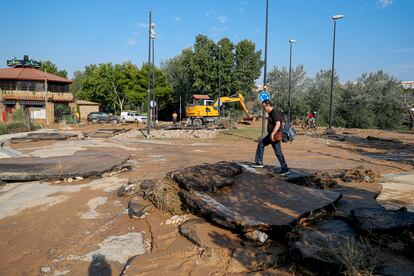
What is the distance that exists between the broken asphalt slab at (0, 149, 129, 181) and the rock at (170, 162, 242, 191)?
11.4ft

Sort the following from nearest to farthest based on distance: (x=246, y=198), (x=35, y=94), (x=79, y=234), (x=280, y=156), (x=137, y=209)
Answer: (x=79, y=234), (x=246, y=198), (x=137, y=209), (x=280, y=156), (x=35, y=94)

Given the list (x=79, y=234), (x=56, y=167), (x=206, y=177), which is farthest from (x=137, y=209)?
(x=56, y=167)

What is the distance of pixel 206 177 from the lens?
5.43 meters

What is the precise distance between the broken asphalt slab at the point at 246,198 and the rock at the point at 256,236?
5cm

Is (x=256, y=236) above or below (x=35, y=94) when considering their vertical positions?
below


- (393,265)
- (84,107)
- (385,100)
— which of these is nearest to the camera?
(393,265)

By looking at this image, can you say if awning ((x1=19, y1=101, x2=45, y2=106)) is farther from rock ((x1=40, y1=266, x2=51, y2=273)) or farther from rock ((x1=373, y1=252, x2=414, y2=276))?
rock ((x1=373, y1=252, x2=414, y2=276))

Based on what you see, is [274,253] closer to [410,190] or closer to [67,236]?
[67,236]

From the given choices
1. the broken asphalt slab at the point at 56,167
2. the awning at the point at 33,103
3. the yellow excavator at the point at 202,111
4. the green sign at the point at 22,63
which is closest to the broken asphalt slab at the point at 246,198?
the broken asphalt slab at the point at 56,167

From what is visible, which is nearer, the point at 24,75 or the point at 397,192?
the point at 397,192

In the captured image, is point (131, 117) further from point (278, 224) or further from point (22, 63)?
point (278, 224)

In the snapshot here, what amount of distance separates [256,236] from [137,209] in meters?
2.22

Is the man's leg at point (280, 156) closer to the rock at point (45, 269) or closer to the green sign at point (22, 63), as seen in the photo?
the rock at point (45, 269)

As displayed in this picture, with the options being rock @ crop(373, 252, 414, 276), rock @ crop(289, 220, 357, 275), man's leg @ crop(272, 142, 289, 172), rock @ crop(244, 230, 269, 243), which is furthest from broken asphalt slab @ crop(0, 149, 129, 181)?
rock @ crop(373, 252, 414, 276)
